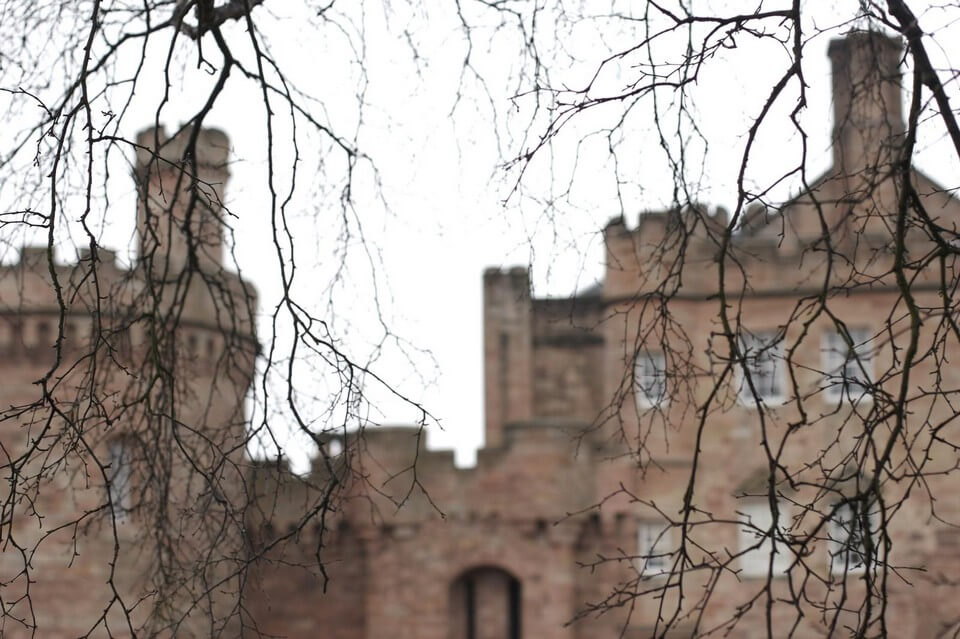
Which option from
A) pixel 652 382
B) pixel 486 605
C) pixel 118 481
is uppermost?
pixel 652 382

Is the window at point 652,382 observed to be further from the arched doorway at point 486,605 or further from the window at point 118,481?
the arched doorway at point 486,605

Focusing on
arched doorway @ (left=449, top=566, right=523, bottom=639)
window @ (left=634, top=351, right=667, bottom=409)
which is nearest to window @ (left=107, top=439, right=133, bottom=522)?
window @ (left=634, top=351, right=667, bottom=409)

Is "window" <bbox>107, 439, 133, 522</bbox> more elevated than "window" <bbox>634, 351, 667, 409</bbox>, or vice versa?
"window" <bbox>634, 351, 667, 409</bbox>

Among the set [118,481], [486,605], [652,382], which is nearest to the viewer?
[652,382]

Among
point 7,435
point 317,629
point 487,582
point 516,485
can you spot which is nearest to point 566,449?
point 516,485

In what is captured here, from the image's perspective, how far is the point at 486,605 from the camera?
2109cm

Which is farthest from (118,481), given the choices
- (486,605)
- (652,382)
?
(652,382)

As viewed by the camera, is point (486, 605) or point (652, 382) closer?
point (652, 382)

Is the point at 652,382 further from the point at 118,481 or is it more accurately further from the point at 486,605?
the point at 486,605

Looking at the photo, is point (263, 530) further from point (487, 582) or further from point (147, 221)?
point (487, 582)

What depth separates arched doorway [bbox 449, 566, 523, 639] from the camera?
2098cm

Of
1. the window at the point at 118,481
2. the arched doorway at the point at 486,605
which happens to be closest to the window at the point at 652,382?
the window at the point at 118,481

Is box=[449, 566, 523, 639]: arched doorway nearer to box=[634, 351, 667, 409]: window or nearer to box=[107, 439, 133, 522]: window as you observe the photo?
box=[107, 439, 133, 522]: window

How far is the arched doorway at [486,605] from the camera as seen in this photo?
20984 mm
